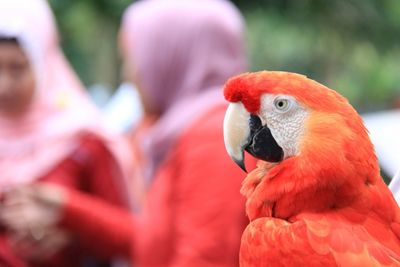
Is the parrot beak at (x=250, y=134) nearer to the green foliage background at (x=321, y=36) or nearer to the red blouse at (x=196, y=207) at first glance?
the red blouse at (x=196, y=207)

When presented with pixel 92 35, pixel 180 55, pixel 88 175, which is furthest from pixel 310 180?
pixel 92 35

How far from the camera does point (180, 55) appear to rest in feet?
7.41

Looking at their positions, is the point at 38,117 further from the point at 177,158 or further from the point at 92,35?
the point at 92,35

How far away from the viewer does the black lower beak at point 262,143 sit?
4.66 ft

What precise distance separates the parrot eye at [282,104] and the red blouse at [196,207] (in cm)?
53

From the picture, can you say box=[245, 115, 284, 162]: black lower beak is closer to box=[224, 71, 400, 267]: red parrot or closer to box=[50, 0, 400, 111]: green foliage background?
box=[224, 71, 400, 267]: red parrot

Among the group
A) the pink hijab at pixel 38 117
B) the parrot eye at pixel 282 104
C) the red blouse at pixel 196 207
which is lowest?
the red blouse at pixel 196 207

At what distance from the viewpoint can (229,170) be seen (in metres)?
1.91

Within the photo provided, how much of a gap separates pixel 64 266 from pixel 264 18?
3.37 metres

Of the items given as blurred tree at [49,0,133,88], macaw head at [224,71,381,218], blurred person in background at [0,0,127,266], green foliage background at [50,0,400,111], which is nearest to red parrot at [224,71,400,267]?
macaw head at [224,71,381,218]

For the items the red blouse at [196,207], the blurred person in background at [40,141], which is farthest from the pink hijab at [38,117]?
the red blouse at [196,207]

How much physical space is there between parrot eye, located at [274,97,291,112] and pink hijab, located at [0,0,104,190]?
1176mm

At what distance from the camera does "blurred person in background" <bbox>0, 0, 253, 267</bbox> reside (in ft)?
6.32

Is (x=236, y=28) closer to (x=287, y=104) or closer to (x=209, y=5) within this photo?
(x=209, y=5)
